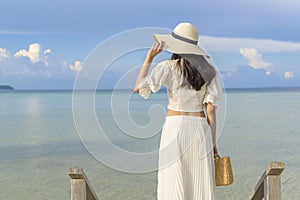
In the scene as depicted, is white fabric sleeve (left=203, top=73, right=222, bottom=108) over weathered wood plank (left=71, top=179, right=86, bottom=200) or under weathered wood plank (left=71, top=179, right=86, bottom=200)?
over

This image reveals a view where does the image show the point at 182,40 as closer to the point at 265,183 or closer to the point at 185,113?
the point at 185,113

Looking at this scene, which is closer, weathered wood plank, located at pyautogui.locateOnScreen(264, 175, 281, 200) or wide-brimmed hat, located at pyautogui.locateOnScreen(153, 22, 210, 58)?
wide-brimmed hat, located at pyautogui.locateOnScreen(153, 22, 210, 58)

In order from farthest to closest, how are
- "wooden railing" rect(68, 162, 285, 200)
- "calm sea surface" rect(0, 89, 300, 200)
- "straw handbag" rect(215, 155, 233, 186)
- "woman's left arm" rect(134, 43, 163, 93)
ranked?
"calm sea surface" rect(0, 89, 300, 200) → "straw handbag" rect(215, 155, 233, 186) → "wooden railing" rect(68, 162, 285, 200) → "woman's left arm" rect(134, 43, 163, 93)

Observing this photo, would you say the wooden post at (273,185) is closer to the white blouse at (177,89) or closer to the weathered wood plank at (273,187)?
the weathered wood plank at (273,187)

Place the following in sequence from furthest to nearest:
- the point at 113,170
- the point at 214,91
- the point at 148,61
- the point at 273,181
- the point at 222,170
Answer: the point at 113,170, the point at 222,170, the point at 273,181, the point at 214,91, the point at 148,61

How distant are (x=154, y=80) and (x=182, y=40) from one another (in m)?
0.34

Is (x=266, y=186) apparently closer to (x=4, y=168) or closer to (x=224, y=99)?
(x=224, y=99)

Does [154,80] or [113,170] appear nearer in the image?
[154,80]

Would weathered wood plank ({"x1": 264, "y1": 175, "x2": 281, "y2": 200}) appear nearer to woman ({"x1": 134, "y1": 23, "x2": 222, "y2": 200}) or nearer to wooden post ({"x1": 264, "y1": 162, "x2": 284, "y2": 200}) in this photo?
wooden post ({"x1": 264, "y1": 162, "x2": 284, "y2": 200})

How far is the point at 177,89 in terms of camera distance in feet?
10.3

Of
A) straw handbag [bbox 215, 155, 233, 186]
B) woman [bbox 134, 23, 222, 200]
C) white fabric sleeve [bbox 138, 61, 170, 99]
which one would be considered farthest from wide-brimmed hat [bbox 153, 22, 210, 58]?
straw handbag [bbox 215, 155, 233, 186]

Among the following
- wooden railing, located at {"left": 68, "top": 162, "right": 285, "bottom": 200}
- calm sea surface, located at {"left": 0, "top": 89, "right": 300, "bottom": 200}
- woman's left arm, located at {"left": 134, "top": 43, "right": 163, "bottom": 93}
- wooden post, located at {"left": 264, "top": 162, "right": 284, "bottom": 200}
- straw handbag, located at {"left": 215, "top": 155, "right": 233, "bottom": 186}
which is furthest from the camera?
calm sea surface, located at {"left": 0, "top": 89, "right": 300, "bottom": 200}

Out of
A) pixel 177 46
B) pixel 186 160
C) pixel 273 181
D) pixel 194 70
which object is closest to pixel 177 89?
pixel 194 70

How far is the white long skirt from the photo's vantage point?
10.4ft
